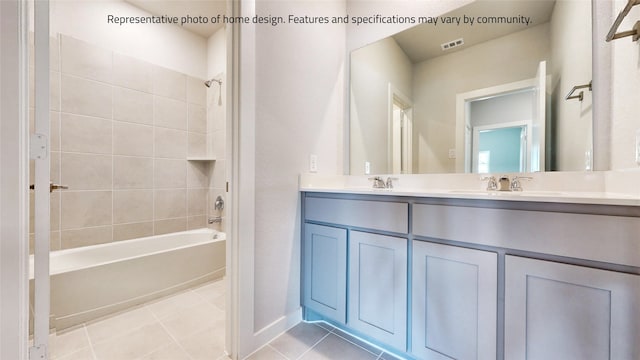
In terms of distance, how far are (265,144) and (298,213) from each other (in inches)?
19.6

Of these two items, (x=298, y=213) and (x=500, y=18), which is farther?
(x=298, y=213)

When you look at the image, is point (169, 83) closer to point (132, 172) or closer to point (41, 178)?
point (132, 172)

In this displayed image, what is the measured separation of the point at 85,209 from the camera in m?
2.07

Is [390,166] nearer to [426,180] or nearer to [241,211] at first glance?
[426,180]

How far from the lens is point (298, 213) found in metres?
1.62

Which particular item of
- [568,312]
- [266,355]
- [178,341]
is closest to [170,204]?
[178,341]

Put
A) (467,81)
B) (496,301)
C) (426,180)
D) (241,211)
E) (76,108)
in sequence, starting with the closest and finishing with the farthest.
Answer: (496,301) → (241,211) → (467,81) → (426,180) → (76,108)

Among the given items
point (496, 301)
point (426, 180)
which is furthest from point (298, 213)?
point (496, 301)

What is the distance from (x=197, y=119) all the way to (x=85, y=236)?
1470mm

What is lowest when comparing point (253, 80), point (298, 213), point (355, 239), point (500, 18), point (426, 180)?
point (355, 239)

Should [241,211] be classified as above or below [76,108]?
below

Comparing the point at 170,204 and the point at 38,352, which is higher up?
the point at 170,204

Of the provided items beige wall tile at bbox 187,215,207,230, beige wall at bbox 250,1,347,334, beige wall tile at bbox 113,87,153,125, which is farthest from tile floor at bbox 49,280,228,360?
beige wall tile at bbox 113,87,153,125

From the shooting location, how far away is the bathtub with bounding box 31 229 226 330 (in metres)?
1.55
